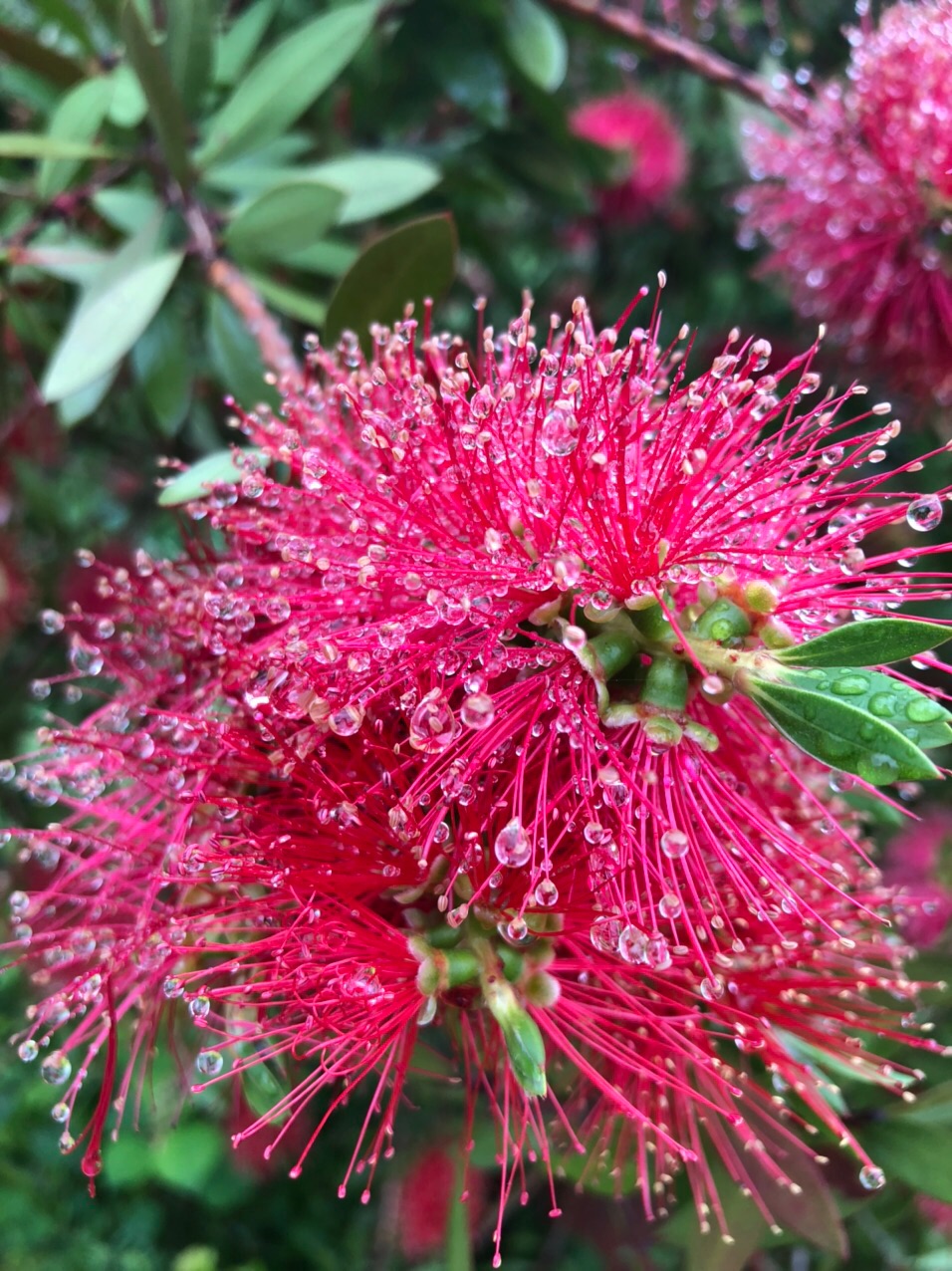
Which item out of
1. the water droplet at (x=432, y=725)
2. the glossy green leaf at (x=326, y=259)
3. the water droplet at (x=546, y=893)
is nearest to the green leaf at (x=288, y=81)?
the glossy green leaf at (x=326, y=259)

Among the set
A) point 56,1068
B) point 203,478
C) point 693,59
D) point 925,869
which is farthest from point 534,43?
point 925,869

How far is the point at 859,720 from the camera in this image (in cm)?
55

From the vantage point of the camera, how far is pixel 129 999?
832 mm

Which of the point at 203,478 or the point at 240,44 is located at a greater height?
the point at 240,44

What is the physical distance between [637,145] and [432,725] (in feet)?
6.19

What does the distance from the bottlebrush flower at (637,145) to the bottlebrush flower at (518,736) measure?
4.95 ft

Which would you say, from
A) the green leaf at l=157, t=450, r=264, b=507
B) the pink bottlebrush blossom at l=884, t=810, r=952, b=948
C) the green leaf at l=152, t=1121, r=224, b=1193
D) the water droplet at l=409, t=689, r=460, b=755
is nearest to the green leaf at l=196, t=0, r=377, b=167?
the green leaf at l=157, t=450, r=264, b=507

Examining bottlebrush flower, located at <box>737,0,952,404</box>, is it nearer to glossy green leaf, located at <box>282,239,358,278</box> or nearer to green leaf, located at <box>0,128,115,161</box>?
glossy green leaf, located at <box>282,239,358,278</box>

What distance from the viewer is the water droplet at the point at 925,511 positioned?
0.64 meters

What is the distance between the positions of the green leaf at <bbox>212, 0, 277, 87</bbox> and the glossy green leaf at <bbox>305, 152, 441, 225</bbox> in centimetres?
29

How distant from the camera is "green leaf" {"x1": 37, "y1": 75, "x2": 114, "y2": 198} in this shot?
1232 mm


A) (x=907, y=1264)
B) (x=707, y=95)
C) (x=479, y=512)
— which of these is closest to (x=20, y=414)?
(x=479, y=512)

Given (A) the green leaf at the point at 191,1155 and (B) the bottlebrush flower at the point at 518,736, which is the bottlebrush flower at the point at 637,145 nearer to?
(B) the bottlebrush flower at the point at 518,736

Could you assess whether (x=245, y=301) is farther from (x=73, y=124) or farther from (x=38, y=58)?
(x=38, y=58)
